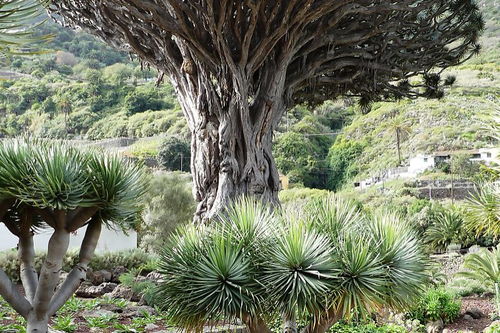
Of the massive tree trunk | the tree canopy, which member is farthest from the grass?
the tree canopy

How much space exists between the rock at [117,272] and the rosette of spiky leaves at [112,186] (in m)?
6.51

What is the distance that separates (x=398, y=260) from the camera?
4.60 meters

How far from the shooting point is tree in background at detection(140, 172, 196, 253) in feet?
56.8

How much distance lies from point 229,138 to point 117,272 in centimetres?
518

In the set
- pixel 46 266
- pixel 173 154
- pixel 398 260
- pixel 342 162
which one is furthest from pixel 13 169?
pixel 342 162

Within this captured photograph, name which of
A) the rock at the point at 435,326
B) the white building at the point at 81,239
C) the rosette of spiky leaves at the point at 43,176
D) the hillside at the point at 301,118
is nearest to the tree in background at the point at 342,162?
the hillside at the point at 301,118

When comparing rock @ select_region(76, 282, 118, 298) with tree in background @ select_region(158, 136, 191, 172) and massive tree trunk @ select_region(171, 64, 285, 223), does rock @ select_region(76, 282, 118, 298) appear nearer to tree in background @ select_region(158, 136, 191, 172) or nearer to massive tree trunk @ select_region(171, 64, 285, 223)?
massive tree trunk @ select_region(171, 64, 285, 223)

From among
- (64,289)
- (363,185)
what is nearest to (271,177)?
(64,289)

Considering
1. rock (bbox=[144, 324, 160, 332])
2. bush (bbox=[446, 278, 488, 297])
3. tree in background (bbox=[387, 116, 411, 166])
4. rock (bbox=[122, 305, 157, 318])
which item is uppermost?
tree in background (bbox=[387, 116, 411, 166])

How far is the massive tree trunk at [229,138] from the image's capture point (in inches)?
287

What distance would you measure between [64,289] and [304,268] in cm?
204

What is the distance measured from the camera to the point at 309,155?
3672cm

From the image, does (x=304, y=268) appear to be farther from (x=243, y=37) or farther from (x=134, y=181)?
(x=243, y=37)

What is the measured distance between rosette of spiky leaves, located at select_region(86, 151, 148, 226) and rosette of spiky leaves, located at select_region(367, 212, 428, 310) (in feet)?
6.74
